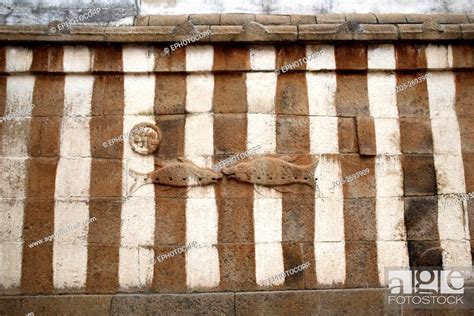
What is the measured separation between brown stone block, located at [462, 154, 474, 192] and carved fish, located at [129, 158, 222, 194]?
11.0ft

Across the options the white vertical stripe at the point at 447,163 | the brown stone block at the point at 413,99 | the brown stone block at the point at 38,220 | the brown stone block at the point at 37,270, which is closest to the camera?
the brown stone block at the point at 37,270

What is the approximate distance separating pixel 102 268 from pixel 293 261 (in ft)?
8.17

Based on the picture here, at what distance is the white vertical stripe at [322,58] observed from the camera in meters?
7.02

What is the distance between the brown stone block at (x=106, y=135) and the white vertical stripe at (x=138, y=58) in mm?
716

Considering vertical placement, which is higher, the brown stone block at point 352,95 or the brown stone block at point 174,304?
the brown stone block at point 352,95

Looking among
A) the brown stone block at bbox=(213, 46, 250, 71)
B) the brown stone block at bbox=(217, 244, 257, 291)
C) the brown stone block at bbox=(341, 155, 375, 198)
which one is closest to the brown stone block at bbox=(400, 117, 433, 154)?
the brown stone block at bbox=(341, 155, 375, 198)

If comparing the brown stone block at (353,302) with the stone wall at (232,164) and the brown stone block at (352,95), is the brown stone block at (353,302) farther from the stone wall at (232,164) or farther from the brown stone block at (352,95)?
the brown stone block at (352,95)

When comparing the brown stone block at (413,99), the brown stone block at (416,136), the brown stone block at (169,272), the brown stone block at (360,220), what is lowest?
the brown stone block at (169,272)

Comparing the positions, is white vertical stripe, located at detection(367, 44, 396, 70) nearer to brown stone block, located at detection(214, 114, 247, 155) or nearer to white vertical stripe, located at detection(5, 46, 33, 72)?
brown stone block, located at detection(214, 114, 247, 155)

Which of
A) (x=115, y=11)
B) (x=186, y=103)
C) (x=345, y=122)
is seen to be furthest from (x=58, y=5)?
(x=345, y=122)

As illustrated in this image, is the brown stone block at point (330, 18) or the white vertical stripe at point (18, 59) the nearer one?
the white vertical stripe at point (18, 59)

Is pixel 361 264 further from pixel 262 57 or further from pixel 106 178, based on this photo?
pixel 106 178

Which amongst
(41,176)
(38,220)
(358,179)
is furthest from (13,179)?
(358,179)

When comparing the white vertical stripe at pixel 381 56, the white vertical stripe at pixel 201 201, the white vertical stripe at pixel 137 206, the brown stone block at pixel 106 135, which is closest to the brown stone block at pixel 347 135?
the white vertical stripe at pixel 381 56
